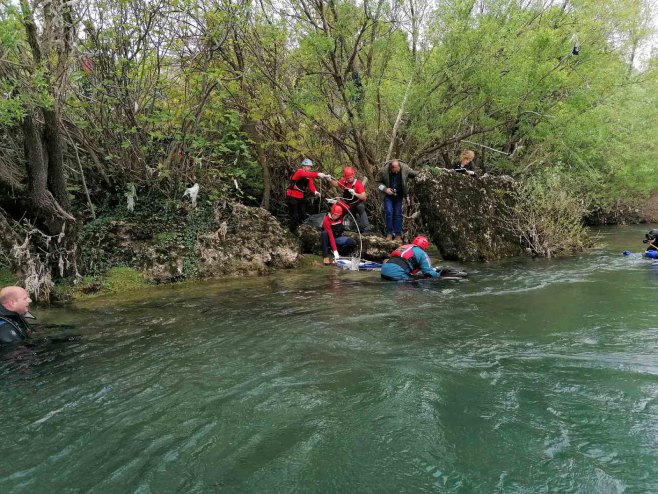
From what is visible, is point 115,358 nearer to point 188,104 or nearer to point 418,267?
point 418,267

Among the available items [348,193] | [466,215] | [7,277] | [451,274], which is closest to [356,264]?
[348,193]

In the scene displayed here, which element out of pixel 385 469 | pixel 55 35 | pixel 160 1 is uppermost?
pixel 160 1

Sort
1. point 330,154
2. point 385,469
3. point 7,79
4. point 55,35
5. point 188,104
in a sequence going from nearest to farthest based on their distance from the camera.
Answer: point 385,469 → point 7,79 → point 55,35 → point 188,104 → point 330,154

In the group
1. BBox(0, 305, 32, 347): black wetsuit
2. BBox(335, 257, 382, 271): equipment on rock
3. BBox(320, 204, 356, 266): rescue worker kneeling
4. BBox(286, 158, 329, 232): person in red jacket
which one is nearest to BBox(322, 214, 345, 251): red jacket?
BBox(320, 204, 356, 266): rescue worker kneeling

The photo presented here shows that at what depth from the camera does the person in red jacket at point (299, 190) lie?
12469 millimetres

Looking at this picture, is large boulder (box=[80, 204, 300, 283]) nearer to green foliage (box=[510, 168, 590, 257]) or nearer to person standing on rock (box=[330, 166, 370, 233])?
person standing on rock (box=[330, 166, 370, 233])

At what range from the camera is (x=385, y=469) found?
292cm

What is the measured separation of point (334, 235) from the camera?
1206cm

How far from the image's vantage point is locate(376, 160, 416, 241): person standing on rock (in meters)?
12.0

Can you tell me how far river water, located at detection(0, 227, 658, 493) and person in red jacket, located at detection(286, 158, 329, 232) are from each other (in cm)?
596

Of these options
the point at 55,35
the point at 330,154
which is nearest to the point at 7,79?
the point at 55,35

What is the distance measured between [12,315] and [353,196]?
845cm

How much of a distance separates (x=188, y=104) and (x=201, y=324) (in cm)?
608

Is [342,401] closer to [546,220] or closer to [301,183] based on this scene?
[301,183]
